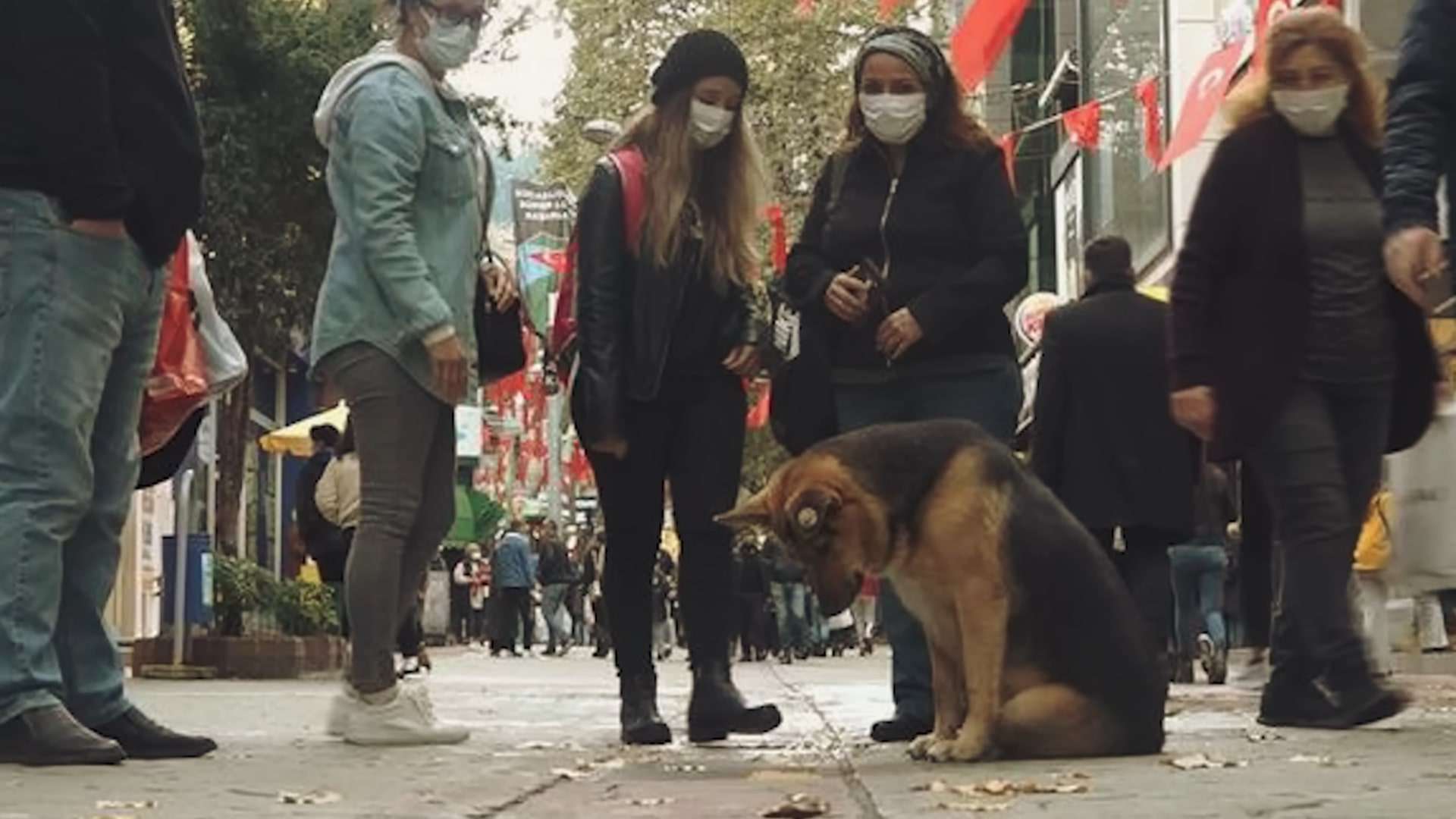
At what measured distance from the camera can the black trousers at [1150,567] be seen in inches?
377

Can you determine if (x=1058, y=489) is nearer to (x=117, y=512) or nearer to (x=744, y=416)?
(x=744, y=416)

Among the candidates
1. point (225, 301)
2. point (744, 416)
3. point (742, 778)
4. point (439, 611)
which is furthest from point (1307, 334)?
point (439, 611)

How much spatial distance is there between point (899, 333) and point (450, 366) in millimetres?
1284

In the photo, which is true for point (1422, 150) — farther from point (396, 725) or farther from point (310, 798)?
point (396, 725)

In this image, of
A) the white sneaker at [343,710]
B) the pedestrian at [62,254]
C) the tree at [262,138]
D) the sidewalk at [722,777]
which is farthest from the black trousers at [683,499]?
the tree at [262,138]

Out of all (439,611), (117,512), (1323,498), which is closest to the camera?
(117,512)

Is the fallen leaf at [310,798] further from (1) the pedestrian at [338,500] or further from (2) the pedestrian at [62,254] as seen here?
(1) the pedestrian at [338,500]

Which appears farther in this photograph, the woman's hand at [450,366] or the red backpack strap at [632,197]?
the red backpack strap at [632,197]

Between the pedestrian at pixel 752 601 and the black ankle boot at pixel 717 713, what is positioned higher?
the pedestrian at pixel 752 601

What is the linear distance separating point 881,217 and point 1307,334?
1.28 metres

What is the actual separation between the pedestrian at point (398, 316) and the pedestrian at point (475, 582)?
31403 mm

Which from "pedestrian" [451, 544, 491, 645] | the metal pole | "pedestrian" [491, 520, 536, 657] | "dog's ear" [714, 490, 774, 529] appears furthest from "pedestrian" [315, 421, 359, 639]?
"pedestrian" [451, 544, 491, 645]

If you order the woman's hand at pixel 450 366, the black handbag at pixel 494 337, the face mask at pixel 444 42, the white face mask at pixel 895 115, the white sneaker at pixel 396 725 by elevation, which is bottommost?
the white sneaker at pixel 396 725

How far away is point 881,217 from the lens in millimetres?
7211
